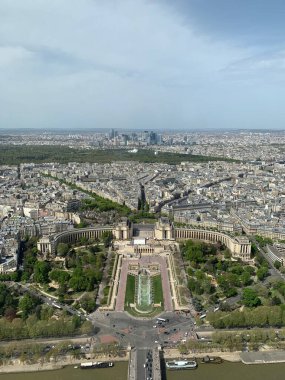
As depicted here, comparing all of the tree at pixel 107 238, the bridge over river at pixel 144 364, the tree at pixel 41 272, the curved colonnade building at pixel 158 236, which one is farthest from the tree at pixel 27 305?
the tree at pixel 107 238

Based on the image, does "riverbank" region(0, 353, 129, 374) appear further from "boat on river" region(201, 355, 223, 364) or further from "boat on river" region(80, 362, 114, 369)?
"boat on river" region(201, 355, 223, 364)

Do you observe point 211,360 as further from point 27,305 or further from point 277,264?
point 277,264

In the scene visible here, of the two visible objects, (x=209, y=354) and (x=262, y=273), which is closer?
(x=209, y=354)

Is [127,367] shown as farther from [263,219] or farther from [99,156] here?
[99,156]

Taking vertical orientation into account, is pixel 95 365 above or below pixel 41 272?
below

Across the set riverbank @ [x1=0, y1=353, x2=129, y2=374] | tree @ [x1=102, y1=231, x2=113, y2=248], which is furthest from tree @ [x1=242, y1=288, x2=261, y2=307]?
tree @ [x1=102, y1=231, x2=113, y2=248]

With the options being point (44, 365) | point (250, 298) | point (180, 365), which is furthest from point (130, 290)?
point (44, 365)
